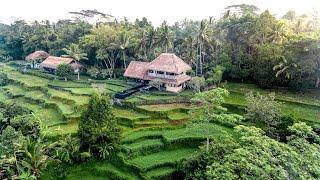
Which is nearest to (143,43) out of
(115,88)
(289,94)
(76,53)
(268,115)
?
(115,88)

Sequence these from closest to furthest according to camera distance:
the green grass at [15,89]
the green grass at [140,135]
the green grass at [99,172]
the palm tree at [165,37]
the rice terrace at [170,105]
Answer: the rice terrace at [170,105]
the green grass at [99,172]
the green grass at [140,135]
the green grass at [15,89]
the palm tree at [165,37]

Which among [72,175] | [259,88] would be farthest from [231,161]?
[259,88]

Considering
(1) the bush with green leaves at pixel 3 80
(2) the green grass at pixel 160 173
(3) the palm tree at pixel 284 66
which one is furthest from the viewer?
(1) the bush with green leaves at pixel 3 80

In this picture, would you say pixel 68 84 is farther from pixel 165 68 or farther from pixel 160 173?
pixel 160 173

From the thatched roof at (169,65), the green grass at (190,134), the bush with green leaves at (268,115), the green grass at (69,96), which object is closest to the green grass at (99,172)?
the green grass at (190,134)

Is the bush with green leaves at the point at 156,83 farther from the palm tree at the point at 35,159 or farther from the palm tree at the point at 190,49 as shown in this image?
the palm tree at the point at 35,159

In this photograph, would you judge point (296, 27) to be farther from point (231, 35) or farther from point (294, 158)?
point (294, 158)
